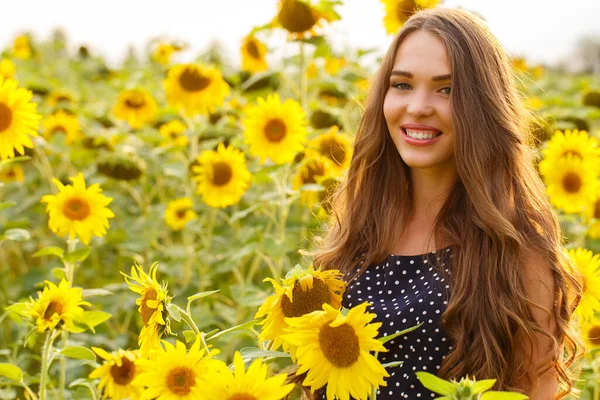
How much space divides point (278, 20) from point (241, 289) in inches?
35.4

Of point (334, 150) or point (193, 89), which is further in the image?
point (193, 89)

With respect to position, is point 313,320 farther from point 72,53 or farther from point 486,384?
point 72,53

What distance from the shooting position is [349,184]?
2104mm

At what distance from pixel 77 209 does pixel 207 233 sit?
32.7 inches

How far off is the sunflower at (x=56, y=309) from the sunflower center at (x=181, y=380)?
0.54 metres

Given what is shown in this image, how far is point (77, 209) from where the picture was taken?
2238 millimetres

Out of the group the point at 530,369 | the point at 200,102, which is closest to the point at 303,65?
the point at 200,102

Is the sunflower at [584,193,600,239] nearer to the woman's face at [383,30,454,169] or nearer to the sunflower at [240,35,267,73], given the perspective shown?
the woman's face at [383,30,454,169]

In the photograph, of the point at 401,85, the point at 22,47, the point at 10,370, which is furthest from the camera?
the point at 22,47

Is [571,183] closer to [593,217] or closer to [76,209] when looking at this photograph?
[593,217]

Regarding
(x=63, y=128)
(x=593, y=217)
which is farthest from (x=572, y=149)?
(x=63, y=128)

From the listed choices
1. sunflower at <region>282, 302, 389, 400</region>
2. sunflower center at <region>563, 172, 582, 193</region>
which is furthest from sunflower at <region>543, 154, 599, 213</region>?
sunflower at <region>282, 302, 389, 400</region>

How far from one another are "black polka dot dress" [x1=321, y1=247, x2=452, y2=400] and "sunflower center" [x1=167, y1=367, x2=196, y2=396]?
0.60 metres

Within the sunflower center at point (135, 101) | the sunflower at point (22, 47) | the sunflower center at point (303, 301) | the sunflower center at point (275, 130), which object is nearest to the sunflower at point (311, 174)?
the sunflower center at point (275, 130)
